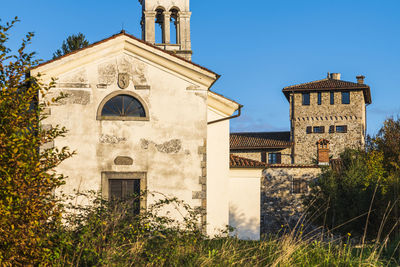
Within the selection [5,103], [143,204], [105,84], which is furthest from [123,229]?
[105,84]

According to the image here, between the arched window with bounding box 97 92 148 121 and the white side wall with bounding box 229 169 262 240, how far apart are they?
16.7 ft

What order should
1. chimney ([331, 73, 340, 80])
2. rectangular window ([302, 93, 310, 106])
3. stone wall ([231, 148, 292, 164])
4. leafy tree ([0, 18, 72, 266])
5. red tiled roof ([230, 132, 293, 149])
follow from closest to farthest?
leafy tree ([0, 18, 72, 266]) < red tiled roof ([230, 132, 293, 149]) < stone wall ([231, 148, 292, 164]) < rectangular window ([302, 93, 310, 106]) < chimney ([331, 73, 340, 80])

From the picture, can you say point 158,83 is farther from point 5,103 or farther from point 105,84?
point 5,103

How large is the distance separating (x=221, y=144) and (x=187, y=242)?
22.3 feet

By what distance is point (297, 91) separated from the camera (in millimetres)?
42250

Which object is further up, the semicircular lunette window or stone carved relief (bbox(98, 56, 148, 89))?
stone carved relief (bbox(98, 56, 148, 89))

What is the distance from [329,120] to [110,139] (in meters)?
32.2

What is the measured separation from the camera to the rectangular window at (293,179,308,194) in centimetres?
2980

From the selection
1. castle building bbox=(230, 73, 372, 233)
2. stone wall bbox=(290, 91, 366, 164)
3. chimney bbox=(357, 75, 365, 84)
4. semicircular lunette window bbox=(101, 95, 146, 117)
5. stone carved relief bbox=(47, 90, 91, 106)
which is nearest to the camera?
stone carved relief bbox=(47, 90, 91, 106)

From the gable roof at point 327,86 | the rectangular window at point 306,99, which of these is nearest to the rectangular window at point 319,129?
the rectangular window at point 306,99

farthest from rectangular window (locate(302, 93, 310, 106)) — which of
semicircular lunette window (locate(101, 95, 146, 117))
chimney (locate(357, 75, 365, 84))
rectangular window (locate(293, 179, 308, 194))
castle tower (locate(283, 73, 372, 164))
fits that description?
semicircular lunette window (locate(101, 95, 146, 117))

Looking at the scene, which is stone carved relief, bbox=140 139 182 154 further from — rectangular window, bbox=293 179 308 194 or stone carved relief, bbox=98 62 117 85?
rectangular window, bbox=293 179 308 194

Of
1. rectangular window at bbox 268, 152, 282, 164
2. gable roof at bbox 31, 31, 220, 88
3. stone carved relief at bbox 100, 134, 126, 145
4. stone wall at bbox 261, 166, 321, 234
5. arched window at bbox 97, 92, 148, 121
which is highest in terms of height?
gable roof at bbox 31, 31, 220, 88

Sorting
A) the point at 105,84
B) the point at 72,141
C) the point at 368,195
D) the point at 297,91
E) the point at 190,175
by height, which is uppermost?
the point at 297,91
